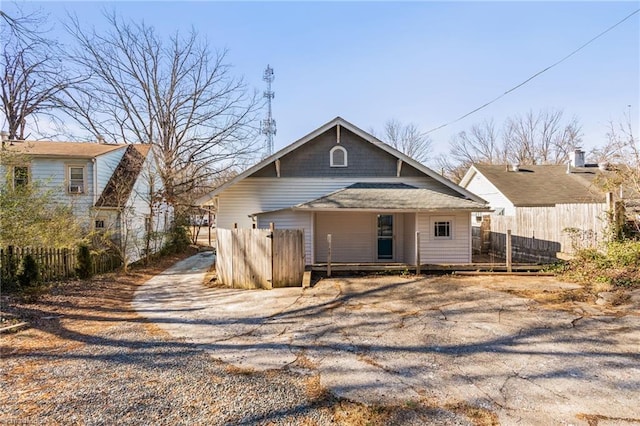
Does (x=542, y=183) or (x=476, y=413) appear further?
(x=542, y=183)

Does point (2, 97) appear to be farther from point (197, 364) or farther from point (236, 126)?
point (197, 364)

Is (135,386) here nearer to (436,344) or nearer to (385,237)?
(436,344)

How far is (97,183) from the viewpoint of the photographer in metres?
15.9

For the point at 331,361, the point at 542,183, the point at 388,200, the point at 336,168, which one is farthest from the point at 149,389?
the point at 542,183

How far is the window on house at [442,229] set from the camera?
38.0 feet

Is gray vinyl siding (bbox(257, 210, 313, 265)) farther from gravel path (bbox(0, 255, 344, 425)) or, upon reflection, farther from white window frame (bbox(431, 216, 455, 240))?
gravel path (bbox(0, 255, 344, 425))

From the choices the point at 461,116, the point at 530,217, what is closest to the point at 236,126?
the point at 461,116

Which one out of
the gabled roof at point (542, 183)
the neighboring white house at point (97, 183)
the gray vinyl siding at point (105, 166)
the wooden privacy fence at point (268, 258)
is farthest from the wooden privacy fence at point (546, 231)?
the gray vinyl siding at point (105, 166)

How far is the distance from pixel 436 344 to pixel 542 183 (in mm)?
20678

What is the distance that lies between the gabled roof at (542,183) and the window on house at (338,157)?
441 inches

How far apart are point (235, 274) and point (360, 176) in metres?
6.54

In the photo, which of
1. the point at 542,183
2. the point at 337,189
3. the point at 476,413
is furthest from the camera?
the point at 542,183

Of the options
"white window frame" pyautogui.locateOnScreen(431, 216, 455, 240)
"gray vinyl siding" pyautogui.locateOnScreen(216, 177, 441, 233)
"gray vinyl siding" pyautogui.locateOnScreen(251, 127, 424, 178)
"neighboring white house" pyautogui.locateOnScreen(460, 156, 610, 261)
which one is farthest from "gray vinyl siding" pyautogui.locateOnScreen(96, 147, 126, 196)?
"neighboring white house" pyautogui.locateOnScreen(460, 156, 610, 261)

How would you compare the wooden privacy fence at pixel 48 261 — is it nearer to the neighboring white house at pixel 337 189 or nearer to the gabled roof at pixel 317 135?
the gabled roof at pixel 317 135
